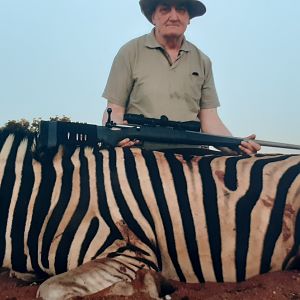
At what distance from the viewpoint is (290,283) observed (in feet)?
7.66

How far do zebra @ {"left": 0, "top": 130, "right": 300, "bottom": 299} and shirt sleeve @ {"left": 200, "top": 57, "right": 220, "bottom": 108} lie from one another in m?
1.60

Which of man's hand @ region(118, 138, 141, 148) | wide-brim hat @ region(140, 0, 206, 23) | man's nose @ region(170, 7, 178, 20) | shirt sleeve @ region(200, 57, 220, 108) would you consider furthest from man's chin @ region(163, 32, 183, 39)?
man's hand @ region(118, 138, 141, 148)

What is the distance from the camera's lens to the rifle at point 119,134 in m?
2.67

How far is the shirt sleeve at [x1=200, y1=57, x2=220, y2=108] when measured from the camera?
13.8 feet

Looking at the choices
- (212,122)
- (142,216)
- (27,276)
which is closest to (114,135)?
(142,216)

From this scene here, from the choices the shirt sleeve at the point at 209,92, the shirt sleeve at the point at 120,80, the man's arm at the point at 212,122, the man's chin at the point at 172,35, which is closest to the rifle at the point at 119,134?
the man's arm at the point at 212,122

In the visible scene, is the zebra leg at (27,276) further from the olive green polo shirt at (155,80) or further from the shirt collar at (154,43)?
the shirt collar at (154,43)

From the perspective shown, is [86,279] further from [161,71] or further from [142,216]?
[161,71]

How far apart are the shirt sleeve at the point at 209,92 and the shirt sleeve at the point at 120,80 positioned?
0.66 m

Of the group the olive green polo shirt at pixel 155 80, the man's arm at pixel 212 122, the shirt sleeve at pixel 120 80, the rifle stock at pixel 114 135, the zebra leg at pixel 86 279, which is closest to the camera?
the zebra leg at pixel 86 279

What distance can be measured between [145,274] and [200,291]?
0.31 m

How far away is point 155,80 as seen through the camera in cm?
388

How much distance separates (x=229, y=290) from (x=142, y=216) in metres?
0.55

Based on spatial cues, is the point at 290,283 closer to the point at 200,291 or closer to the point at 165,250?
the point at 200,291
